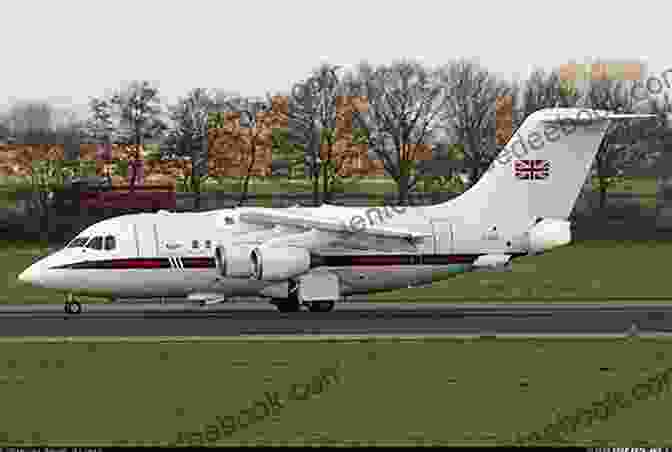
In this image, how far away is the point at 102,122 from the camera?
9444cm

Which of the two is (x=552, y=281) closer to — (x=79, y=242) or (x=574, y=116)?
(x=574, y=116)

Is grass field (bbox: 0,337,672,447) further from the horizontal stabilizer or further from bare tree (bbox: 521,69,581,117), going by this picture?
bare tree (bbox: 521,69,581,117)

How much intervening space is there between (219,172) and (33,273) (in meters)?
49.7

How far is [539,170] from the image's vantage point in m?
42.1

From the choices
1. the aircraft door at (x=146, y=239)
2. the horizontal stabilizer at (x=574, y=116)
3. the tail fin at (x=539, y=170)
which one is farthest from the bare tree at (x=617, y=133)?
the aircraft door at (x=146, y=239)

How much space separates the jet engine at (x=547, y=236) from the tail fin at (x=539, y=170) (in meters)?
0.56

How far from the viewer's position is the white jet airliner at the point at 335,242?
39281mm

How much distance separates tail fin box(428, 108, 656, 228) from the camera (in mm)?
41594

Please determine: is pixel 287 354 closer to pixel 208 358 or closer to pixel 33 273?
pixel 208 358

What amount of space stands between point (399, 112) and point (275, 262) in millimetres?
55868

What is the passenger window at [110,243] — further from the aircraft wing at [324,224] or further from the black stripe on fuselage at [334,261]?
the aircraft wing at [324,224]

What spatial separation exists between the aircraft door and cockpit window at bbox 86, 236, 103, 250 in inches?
43.0

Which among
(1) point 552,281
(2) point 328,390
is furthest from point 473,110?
(2) point 328,390

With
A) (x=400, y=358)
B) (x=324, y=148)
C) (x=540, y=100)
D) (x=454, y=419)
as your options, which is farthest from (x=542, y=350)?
(x=540, y=100)
